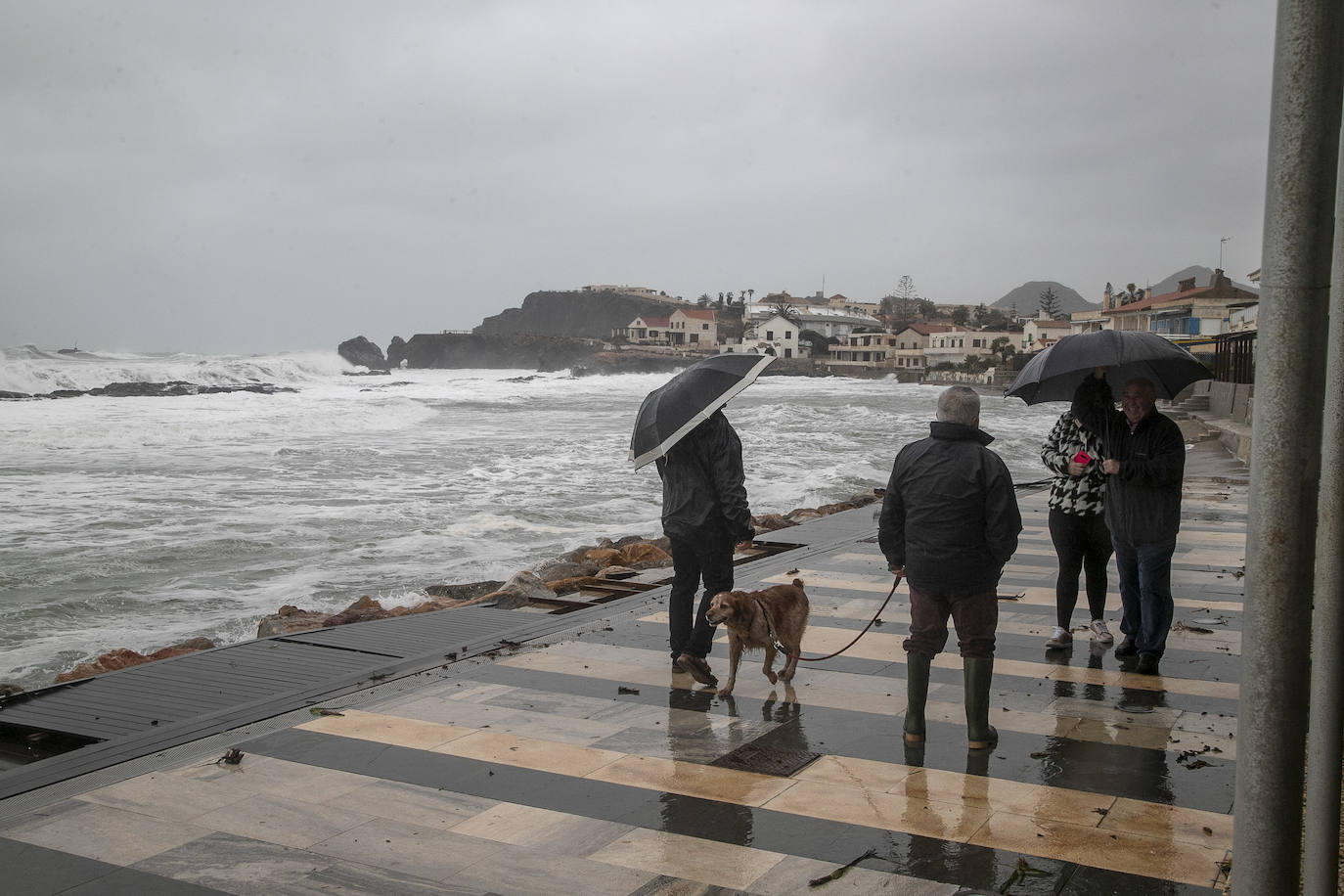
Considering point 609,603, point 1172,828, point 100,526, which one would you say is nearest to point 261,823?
point 1172,828

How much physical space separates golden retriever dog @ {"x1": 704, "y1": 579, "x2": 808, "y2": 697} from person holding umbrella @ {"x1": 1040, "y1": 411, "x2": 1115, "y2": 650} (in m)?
1.72

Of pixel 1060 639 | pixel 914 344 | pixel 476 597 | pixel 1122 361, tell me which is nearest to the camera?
pixel 1122 361

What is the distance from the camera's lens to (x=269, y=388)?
67.9 meters

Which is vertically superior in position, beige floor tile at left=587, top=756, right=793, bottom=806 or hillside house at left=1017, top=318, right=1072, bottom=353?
hillside house at left=1017, top=318, right=1072, bottom=353

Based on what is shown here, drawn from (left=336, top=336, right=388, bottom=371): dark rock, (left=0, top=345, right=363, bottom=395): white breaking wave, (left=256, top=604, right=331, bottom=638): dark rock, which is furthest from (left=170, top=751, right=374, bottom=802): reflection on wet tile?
(left=336, top=336, right=388, bottom=371): dark rock

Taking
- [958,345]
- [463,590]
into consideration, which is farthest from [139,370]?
[958,345]

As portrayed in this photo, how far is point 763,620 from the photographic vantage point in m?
5.88

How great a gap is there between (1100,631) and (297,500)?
14894 millimetres

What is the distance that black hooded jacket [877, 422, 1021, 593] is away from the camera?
475 centimetres

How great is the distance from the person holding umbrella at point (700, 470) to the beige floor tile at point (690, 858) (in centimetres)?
200

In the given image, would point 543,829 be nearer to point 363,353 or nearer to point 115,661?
point 115,661

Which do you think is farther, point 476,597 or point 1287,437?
point 476,597

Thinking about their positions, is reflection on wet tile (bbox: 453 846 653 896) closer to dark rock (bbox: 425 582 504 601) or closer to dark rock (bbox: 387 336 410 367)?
dark rock (bbox: 425 582 504 601)

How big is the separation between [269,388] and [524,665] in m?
66.1
